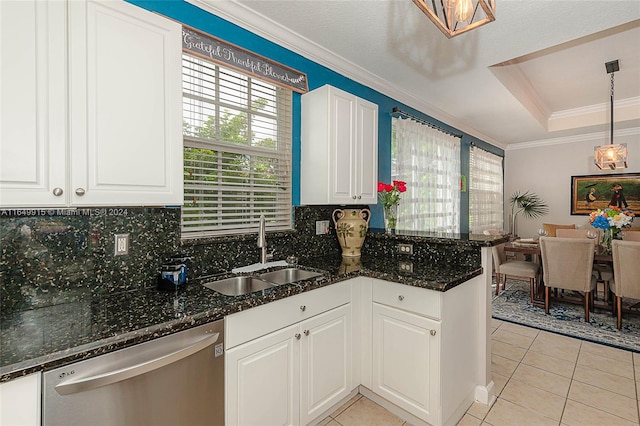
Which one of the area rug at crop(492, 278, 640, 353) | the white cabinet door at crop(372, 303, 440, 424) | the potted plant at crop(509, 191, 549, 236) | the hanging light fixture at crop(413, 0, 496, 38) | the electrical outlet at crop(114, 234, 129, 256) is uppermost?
the hanging light fixture at crop(413, 0, 496, 38)

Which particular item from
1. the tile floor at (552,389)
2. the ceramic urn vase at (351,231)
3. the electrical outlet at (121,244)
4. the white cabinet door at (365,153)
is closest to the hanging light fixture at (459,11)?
the white cabinet door at (365,153)

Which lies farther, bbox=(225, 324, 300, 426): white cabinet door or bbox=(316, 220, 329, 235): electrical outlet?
bbox=(316, 220, 329, 235): electrical outlet

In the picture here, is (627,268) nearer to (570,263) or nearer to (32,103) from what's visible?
(570,263)

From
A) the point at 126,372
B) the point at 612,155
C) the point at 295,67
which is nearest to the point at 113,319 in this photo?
the point at 126,372

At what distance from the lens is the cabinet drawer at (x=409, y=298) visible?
1.82 metres

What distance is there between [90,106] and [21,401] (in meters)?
1.05

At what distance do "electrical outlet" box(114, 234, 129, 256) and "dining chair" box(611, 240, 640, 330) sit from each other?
435cm

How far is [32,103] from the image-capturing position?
114 cm

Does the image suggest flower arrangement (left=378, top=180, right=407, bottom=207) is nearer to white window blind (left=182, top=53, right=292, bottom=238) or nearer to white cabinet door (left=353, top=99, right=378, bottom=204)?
white cabinet door (left=353, top=99, right=378, bottom=204)

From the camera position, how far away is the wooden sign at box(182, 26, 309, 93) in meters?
1.90

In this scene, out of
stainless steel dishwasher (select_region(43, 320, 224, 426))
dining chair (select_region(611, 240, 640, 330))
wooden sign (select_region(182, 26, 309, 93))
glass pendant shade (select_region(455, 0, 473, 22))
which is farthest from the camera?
dining chair (select_region(611, 240, 640, 330))

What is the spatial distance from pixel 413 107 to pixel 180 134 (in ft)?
10.2

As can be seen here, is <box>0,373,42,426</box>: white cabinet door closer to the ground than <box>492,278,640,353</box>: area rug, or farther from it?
farther from it

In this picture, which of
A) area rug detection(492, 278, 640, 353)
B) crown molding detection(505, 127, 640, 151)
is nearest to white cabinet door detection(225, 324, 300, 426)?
area rug detection(492, 278, 640, 353)
